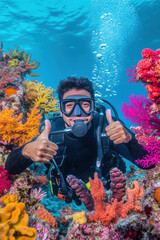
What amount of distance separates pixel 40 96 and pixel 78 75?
1828 mm

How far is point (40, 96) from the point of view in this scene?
5902mm

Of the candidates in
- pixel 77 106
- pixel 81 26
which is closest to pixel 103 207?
pixel 77 106

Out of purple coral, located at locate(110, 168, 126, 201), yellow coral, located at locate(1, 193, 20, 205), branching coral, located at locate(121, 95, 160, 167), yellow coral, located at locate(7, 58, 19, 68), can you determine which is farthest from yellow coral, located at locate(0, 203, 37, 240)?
yellow coral, located at locate(7, 58, 19, 68)

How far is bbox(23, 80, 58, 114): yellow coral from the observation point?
567cm

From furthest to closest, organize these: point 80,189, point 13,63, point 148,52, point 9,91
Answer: point 13,63 < point 9,91 < point 80,189 < point 148,52

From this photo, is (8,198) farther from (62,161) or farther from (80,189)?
(80,189)

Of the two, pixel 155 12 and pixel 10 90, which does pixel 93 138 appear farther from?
pixel 155 12

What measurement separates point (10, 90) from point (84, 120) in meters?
2.60

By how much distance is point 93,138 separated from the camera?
4.01 m

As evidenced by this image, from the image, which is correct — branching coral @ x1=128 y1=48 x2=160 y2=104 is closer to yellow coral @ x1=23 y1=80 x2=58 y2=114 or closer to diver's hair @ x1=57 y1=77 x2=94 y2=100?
diver's hair @ x1=57 y1=77 x2=94 y2=100

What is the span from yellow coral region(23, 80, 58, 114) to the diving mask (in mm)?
2173

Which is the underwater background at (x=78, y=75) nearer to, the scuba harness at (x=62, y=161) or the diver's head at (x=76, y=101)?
the scuba harness at (x=62, y=161)

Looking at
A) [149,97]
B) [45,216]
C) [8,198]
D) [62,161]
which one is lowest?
[45,216]

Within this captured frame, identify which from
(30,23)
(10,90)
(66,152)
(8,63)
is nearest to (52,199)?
(66,152)
